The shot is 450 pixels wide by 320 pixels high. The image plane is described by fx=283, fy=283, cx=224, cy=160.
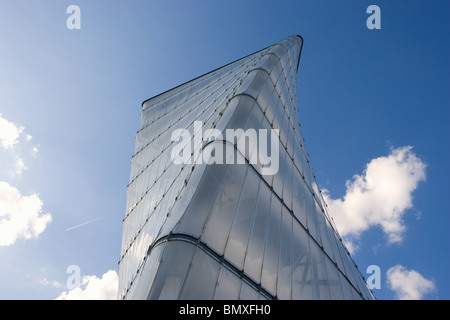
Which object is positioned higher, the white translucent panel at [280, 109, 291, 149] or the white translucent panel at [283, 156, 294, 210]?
the white translucent panel at [280, 109, 291, 149]

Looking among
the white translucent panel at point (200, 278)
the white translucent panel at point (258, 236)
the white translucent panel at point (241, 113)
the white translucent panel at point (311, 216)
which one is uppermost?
the white translucent panel at point (241, 113)

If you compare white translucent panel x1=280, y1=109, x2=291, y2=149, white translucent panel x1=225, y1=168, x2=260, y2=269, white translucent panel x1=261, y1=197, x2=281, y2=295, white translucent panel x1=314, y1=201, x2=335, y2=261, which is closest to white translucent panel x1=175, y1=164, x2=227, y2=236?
white translucent panel x1=225, y1=168, x2=260, y2=269

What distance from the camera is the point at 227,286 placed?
435 cm

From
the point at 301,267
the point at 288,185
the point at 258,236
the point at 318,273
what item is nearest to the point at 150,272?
the point at 258,236

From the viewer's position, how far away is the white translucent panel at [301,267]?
19.0 feet

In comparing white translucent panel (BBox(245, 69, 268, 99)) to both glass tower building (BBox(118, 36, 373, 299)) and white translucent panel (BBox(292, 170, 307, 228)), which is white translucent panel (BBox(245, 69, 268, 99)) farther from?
white translucent panel (BBox(292, 170, 307, 228))

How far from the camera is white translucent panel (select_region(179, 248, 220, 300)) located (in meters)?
3.86

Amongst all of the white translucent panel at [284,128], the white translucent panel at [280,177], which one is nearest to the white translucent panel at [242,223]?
the white translucent panel at [280,177]

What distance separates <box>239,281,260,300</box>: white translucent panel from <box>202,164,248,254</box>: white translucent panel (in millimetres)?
659

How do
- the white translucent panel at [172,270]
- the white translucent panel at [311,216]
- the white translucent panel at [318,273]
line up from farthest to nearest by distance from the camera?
the white translucent panel at [311,216]
the white translucent panel at [318,273]
the white translucent panel at [172,270]

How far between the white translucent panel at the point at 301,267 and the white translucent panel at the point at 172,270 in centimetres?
261

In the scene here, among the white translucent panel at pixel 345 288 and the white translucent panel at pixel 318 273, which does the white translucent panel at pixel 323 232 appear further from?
the white translucent panel at pixel 318 273
